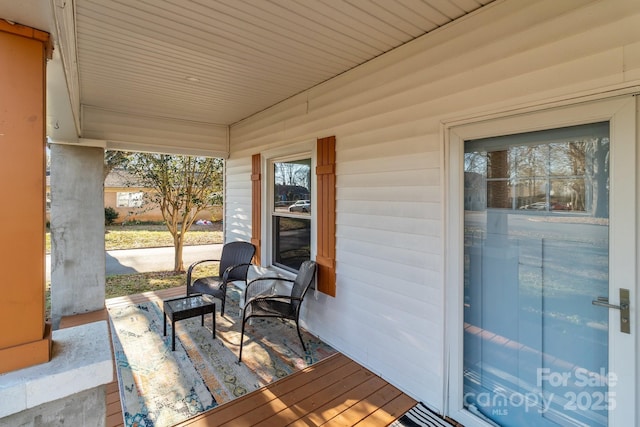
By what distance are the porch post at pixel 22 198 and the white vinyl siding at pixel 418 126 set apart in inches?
86.0

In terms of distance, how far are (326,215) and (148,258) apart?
22.1 feet

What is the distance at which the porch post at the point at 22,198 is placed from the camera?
3.15 feet

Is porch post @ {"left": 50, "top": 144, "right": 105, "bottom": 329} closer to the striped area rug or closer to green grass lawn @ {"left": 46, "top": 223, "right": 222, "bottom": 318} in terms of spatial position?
green grass lawn @ {"left": 46, "top": 223, "right": 222, "bottom": 318}

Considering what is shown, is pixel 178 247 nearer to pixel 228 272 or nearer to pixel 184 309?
pixel 228 272

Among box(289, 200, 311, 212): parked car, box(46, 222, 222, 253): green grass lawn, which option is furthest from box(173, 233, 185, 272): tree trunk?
box(46, 222, 222, 253): green grass lawn

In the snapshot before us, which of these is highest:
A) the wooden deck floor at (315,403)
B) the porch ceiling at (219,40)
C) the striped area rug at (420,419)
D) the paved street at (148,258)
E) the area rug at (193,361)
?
the porch ceiling at (219,40)

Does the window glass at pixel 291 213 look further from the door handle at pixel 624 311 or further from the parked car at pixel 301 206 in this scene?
the door handle at pixel 624 311

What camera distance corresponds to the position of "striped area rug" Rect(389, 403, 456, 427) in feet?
7.20

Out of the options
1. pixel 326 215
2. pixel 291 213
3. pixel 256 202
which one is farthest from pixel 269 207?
pixel 326 215

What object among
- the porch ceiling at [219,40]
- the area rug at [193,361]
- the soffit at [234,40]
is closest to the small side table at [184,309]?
the area rug at [193,361]

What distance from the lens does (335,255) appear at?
10.6 ft

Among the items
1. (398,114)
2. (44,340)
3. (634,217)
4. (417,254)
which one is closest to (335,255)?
(417,254)

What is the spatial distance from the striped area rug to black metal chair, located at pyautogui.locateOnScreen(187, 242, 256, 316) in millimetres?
2474

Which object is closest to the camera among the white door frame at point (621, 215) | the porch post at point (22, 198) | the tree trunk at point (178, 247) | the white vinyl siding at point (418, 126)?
the porch post at point (22, 198)
